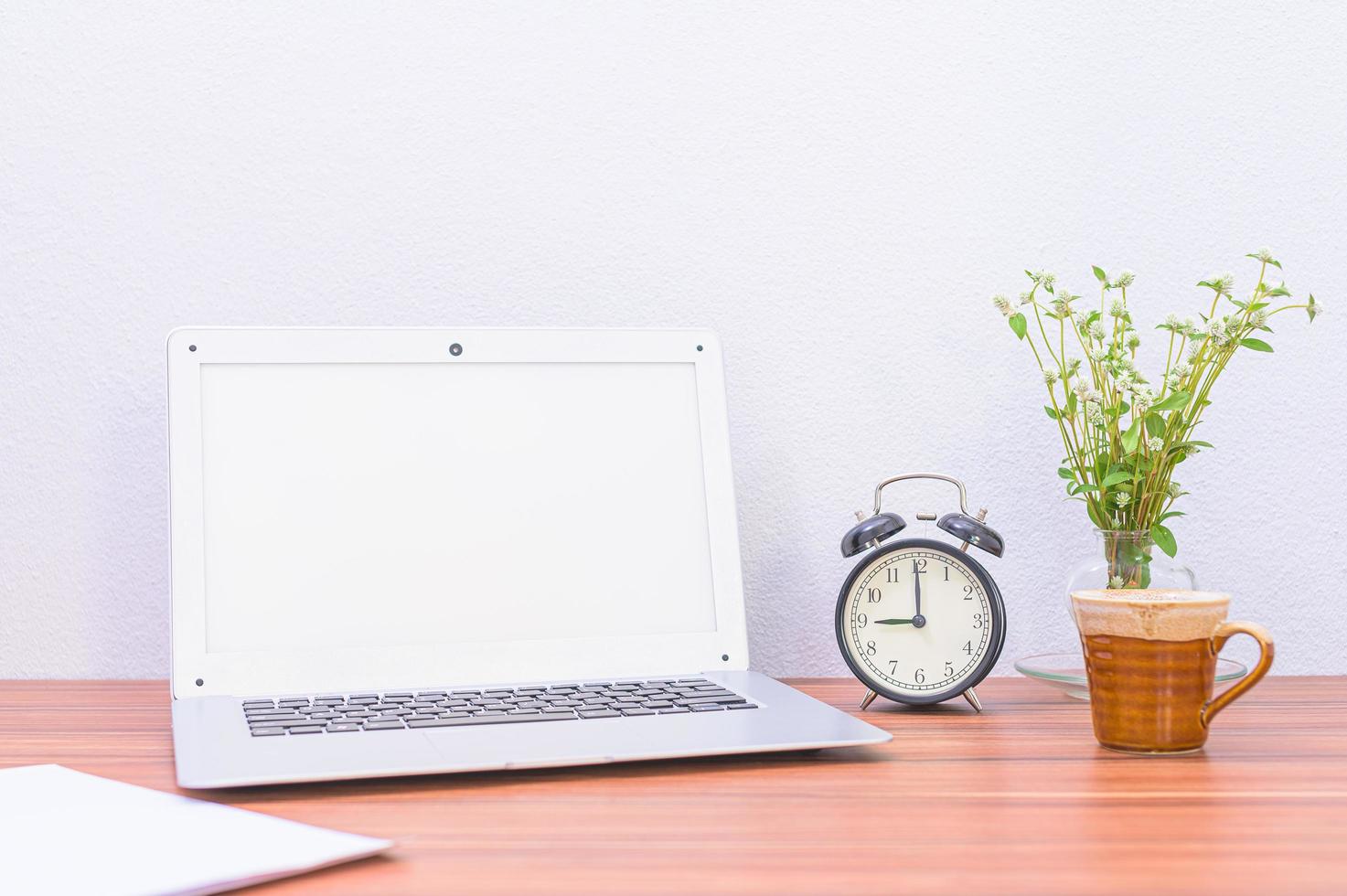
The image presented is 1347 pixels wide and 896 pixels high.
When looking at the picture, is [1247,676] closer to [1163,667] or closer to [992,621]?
[1163,667]

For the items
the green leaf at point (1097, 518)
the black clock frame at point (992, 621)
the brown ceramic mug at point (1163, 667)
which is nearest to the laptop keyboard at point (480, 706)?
the black clock frame at point (992, 621)

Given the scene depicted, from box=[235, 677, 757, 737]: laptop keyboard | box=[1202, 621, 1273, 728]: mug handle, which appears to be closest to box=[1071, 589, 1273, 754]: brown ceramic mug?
box=[1202, 621, 1273, 728]: mug handle

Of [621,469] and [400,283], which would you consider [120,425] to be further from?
[621,469]

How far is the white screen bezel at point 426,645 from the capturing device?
877mm

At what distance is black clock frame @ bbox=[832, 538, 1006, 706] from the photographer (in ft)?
2.88

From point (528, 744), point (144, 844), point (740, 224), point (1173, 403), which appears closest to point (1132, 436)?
point (1173, 403)

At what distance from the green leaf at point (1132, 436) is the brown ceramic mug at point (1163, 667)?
21 cm

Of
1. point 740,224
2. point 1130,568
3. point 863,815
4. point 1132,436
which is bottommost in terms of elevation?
point 863,815

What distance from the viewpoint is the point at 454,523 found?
943 mm

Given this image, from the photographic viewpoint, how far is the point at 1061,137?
1.10 m

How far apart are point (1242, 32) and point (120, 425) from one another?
44.1 inches

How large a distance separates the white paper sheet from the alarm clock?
18.7 inches

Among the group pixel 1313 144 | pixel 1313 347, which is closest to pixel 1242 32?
pixel 1313 144

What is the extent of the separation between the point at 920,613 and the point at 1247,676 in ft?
0.82
